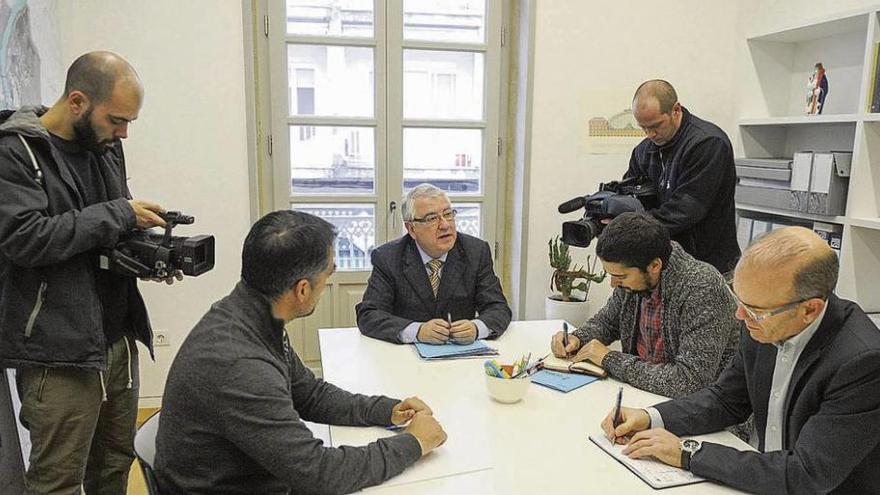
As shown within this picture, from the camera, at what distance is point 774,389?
4.69 feet

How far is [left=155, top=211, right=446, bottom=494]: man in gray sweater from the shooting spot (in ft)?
4.03

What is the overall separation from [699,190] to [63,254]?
2.22m

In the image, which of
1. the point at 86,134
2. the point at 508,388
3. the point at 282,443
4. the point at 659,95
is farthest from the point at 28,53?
the point at 659,95

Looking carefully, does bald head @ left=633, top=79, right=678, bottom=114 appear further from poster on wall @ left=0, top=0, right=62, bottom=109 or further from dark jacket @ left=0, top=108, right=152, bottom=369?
poster on wall @ left=0, top=0, right=62, bottom=109

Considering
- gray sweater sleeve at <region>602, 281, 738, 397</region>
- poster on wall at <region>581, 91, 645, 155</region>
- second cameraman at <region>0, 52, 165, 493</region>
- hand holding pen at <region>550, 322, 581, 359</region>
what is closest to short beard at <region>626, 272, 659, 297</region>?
gray sweater sleeve at <region>602, 281, 738, 397</region>

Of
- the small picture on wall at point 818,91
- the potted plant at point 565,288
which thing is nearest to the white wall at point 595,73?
the potted plant at point 565,288

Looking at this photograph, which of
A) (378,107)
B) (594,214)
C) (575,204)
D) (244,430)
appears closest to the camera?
(244,430)

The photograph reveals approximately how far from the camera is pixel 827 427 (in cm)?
123

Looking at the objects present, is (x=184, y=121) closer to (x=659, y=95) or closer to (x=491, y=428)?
(x=659, y=95)

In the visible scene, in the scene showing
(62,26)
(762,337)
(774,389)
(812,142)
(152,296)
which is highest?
(62,26)

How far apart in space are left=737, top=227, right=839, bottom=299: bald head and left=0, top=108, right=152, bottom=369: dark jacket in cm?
160

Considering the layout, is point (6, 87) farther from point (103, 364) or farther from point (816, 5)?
point (816, 5)

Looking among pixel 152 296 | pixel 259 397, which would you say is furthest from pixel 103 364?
pixel 152 296

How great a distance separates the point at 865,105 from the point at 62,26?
361 centimetres
